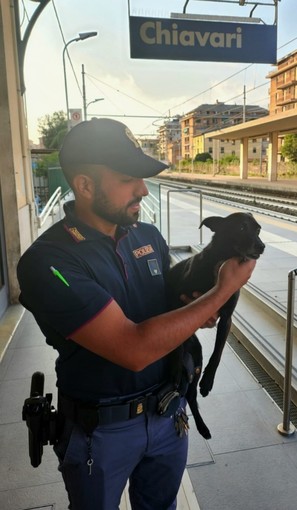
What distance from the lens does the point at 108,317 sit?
932 millimetres

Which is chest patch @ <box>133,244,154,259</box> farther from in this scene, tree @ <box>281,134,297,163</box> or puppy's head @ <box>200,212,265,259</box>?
tree @ <box>281,134,297,163</box>

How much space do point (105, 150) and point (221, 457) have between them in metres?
1.75

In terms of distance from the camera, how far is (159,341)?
957 mm

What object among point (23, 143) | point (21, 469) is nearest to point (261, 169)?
point (23, 143)

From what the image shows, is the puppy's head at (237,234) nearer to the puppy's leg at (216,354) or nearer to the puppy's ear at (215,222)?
the puppy's ear at (215,222)

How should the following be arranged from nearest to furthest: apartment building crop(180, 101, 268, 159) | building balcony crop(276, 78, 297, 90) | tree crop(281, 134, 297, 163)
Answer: tree crop(281, 134, 297, 163), building balcony crop(276, 78, 297, 90), apartment building crop(180, 101, 268, 159)

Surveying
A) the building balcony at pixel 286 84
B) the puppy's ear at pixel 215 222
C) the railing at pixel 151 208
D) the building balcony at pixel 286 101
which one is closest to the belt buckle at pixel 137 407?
the puppy's ear at pixel 215 222

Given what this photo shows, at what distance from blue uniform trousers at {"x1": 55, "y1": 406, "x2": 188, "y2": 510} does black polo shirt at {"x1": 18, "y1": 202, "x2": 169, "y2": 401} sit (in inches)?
4.3

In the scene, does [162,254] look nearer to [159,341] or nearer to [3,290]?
[159,341]

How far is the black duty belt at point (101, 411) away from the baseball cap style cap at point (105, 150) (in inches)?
25.4

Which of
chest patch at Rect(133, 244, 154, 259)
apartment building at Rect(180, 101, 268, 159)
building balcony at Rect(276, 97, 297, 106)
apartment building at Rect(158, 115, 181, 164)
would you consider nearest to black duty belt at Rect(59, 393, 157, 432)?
chest patch at Rect(133, 244, 154, 259)

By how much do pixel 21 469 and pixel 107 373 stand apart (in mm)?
1302

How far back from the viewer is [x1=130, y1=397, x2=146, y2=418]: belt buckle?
3.72 feet

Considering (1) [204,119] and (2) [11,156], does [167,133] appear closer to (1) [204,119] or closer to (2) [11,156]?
(1) [204,119]
